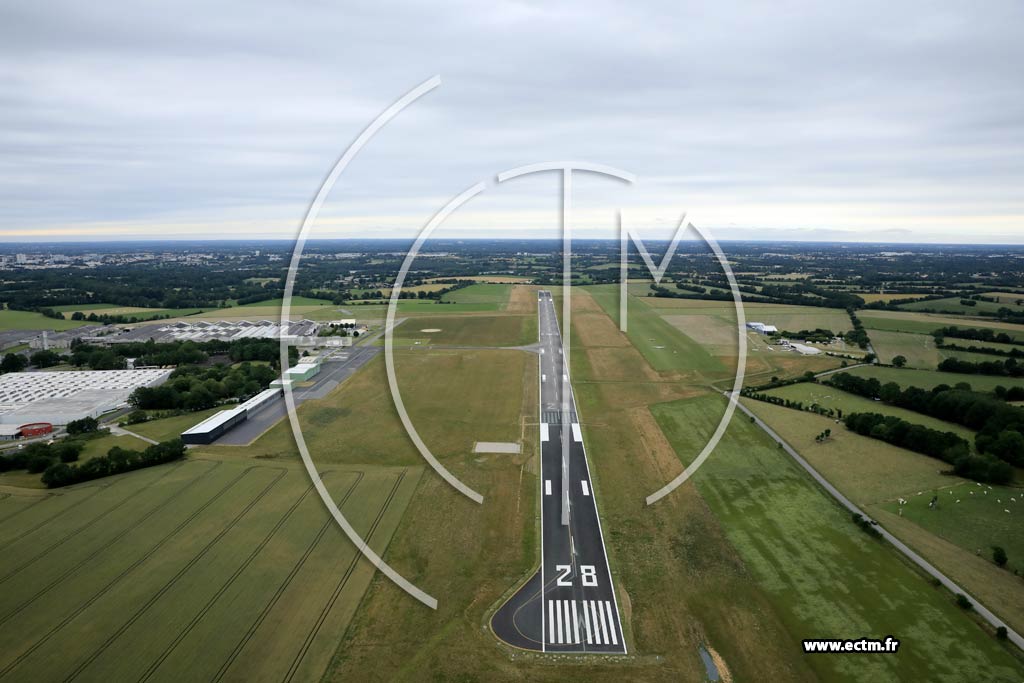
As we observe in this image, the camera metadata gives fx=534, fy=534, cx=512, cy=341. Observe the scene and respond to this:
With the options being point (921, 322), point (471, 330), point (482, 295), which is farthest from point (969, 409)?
point (482, 295)

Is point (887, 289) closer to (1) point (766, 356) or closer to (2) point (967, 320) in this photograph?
(2) point (967, 320)

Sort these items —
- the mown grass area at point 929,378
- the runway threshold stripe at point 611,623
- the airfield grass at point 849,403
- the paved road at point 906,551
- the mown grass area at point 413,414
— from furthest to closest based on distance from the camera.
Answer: the mown grass area at point 929,378
the airfield grass at point 849,403
the mown grass area at point 413,414
the paved road at point 906,551
the runway threshold stripe at point 611,623

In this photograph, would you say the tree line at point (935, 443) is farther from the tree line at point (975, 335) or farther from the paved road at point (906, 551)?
the tree line at point (975, 335)

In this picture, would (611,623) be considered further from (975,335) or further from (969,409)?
(975,335)

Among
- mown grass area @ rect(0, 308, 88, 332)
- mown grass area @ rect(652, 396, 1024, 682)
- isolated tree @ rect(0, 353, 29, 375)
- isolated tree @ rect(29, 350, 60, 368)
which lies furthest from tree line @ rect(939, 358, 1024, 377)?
mown grass area @ rect(0, 308, 88, 332)

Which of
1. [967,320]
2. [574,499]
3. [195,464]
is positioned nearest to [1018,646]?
[574,499]

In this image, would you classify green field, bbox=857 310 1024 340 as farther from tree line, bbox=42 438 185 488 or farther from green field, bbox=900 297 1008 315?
tree line, bbox=42 438 185 488

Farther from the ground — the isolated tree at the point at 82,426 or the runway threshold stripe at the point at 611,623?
the isolated tree at the point at 82,426

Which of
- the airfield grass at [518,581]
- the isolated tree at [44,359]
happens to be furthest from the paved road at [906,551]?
the isolated tree at [44,359]
